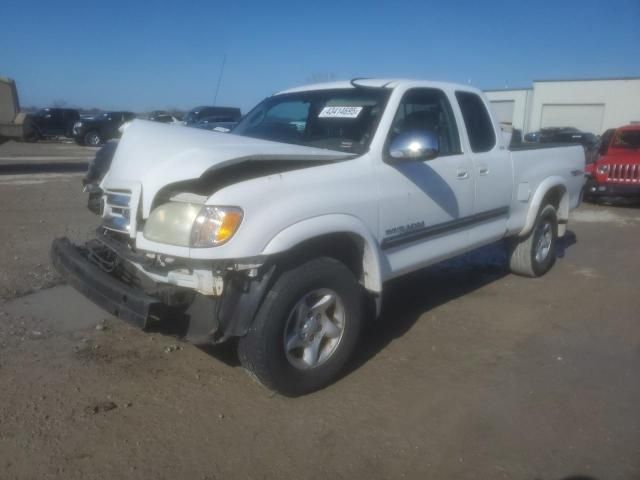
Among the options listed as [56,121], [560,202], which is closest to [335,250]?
[560,202]

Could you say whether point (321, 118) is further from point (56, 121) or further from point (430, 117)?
point (56, 121)

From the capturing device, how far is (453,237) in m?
4.52

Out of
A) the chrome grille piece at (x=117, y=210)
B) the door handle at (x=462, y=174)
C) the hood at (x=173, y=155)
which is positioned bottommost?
the chrome grille piece at (x=117, y=210)

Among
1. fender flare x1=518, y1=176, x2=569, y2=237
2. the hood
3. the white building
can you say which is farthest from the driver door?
the white building

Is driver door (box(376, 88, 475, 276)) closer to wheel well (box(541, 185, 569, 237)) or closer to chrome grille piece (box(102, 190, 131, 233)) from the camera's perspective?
chrome grille piece (box(102, 190, 131, 233))

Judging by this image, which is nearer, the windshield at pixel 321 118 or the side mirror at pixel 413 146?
the side mirror at pixel 413 146

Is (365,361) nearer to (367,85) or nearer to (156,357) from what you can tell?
(156,357)

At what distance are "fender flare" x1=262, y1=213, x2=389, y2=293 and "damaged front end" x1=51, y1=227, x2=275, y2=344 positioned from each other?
0.53 feet

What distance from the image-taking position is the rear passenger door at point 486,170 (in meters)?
4.76

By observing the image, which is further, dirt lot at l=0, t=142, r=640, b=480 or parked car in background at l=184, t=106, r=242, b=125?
parked car in background at l=184, t=106, r=242, b=125

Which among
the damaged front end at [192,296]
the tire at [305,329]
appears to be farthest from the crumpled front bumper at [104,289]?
the tire at [305,329]

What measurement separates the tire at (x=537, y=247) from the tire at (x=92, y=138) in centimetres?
2461

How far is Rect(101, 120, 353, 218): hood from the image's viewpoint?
3033 millimetres

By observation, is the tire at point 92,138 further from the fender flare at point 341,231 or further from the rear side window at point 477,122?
the fender flare at point 341,231
